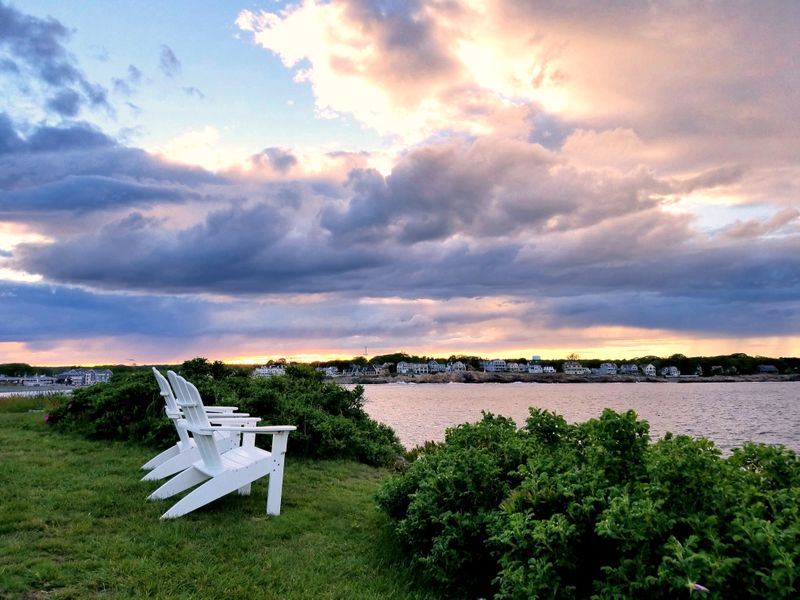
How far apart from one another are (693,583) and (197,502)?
179 inches

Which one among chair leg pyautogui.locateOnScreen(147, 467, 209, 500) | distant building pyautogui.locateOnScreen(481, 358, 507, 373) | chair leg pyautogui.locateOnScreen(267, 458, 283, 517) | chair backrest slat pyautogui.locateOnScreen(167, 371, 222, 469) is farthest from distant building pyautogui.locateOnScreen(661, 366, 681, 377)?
chair backrest slat pyautogui.locateOnScreen(167, 371, 222, 469)

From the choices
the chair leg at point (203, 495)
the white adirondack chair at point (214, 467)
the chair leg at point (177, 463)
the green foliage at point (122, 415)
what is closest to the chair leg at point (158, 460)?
the chair leg at point (177, 463)

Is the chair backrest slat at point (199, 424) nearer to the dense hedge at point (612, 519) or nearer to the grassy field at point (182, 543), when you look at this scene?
the grassy field at point (182, 543)

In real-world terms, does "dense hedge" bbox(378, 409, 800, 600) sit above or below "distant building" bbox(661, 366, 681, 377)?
below

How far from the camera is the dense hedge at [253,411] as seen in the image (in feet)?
33.8

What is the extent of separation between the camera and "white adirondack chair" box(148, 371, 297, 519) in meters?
5.88

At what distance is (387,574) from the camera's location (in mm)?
4883

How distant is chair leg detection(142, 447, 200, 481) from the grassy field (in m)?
0.16

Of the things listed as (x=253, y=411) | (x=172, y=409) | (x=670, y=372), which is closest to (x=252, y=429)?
(x=172, y=409)

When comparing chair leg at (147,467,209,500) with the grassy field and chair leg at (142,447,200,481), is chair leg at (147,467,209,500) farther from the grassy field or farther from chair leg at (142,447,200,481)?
chair leg at (142,447,200,481)

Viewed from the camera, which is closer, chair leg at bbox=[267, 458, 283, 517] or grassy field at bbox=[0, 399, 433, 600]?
grassy field at bbox=[0, 399, 433, 600]

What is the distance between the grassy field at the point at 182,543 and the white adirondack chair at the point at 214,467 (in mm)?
181

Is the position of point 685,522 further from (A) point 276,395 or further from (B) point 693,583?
(A) point 276,395

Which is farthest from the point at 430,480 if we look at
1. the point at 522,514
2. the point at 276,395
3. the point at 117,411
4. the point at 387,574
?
the point at 117,411
